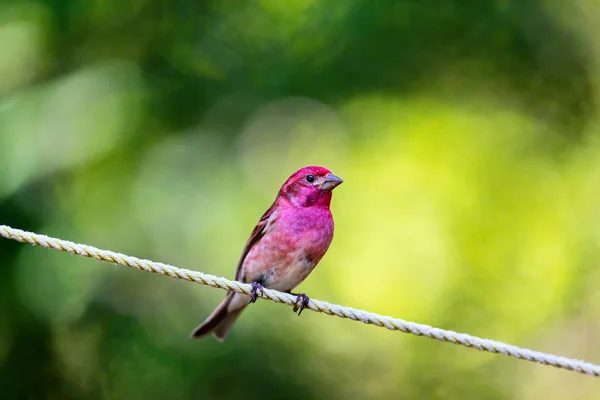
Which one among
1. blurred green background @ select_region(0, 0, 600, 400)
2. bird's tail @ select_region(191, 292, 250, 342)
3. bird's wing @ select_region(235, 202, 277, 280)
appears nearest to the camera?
bird's wing @ select_region(235, 202, 277, 280)

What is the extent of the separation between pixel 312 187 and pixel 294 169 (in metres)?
1.98

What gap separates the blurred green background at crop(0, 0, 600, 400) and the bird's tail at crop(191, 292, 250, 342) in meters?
0.90

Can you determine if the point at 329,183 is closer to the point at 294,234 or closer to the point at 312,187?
the point at 312,187

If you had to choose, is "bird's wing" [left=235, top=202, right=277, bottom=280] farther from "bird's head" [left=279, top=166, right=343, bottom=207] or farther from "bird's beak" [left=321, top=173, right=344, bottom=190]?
"bird's beak" [left=321, top=173, right=344, bottom=190]

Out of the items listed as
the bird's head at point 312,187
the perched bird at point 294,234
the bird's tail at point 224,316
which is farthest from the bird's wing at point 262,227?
the bird's tail at point 224,316

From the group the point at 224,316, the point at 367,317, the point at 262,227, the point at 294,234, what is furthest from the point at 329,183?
the point at 367,317

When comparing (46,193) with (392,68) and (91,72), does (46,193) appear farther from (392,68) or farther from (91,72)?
(392,68)

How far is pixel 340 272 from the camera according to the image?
651cm

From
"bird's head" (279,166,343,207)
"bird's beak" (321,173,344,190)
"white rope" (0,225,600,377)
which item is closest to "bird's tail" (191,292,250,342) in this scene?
"bird's head" (279,166,343,207)

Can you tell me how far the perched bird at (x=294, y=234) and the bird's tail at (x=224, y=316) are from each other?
20 cm

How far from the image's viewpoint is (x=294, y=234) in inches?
183

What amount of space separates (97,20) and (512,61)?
10.5 feet

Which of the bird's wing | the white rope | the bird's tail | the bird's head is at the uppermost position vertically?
the white rope

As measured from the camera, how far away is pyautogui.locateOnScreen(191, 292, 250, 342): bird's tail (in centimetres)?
504
